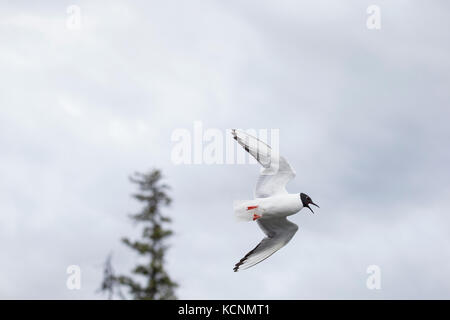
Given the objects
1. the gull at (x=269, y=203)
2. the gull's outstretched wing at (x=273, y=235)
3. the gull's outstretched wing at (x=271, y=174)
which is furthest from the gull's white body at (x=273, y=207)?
the gull's outstretched wing at (x=273, y=235)

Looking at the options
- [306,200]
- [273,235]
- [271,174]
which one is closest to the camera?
[306,200]

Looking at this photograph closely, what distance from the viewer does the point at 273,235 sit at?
2853 cm

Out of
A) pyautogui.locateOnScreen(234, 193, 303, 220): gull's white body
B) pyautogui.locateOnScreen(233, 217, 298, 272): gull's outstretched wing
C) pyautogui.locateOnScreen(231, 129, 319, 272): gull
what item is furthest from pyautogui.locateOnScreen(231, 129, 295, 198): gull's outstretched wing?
pyautogui.locateOnScreen(233, 217, 298, 272): gull's outstretched wing

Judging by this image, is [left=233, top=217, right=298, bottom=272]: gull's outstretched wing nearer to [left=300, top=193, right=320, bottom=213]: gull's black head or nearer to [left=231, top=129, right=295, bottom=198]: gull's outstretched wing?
[left=231, top=129, right=295, bottom=198]: gull's outstretched wing

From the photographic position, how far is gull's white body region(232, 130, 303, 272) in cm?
2573

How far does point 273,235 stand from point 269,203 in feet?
9.08

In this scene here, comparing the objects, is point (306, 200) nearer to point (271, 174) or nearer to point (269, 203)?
point (269, 203)

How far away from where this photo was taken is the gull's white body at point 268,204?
84.4 ft

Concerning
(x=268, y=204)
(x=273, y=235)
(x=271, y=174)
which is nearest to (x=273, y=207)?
(x=268, y=204)

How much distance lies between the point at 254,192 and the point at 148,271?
22.9m
